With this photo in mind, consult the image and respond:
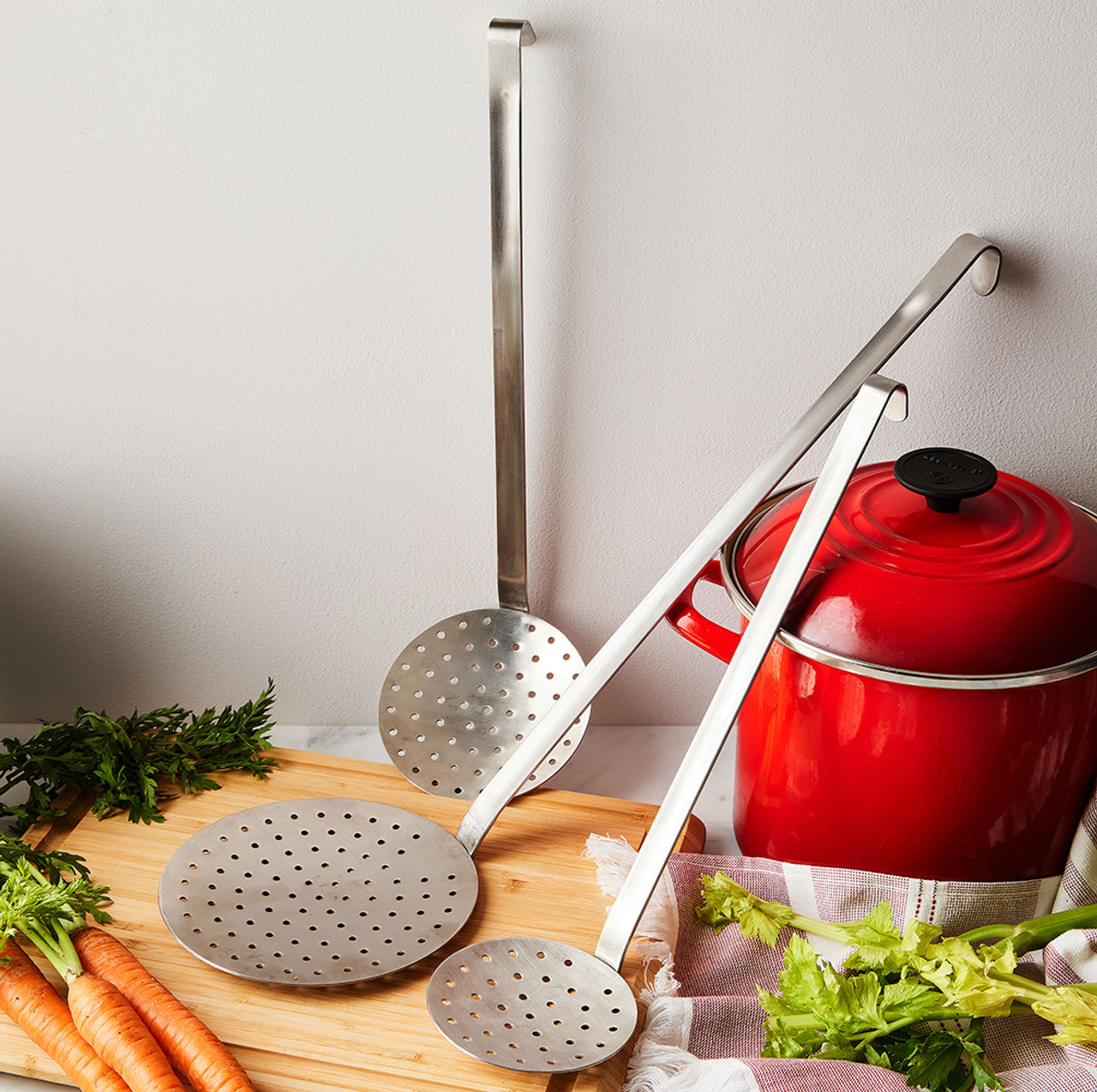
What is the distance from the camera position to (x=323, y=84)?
Result: 0.77 m

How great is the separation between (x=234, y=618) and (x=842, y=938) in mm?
536

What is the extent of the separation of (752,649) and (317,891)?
1.06ft

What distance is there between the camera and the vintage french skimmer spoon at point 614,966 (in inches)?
25.7

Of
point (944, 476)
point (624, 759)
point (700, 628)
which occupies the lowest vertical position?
point (624, 759)

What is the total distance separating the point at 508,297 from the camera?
0.81 metres

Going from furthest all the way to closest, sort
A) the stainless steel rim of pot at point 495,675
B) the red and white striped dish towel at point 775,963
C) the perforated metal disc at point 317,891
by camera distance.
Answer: the stainless steel rim of pot at point 495,675
the perforated metal disc at point 317,891
the red and white striped dish towel at point 775,963

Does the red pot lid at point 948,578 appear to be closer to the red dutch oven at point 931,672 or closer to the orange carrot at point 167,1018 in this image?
the red dutch oven at point 931,672

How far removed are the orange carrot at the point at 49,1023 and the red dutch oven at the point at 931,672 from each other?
16.4 inches

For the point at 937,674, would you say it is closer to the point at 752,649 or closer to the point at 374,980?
the point at 752,649

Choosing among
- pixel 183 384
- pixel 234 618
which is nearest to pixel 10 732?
pixel 234 618

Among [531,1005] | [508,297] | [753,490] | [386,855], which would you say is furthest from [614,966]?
[508,297]

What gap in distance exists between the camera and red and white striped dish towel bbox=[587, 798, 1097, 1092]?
0.61 m

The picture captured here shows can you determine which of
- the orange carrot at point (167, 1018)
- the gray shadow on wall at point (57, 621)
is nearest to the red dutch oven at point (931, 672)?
the orange carrot at point (167, 1018)

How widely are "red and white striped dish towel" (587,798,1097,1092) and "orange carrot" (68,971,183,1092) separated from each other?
26 cm
